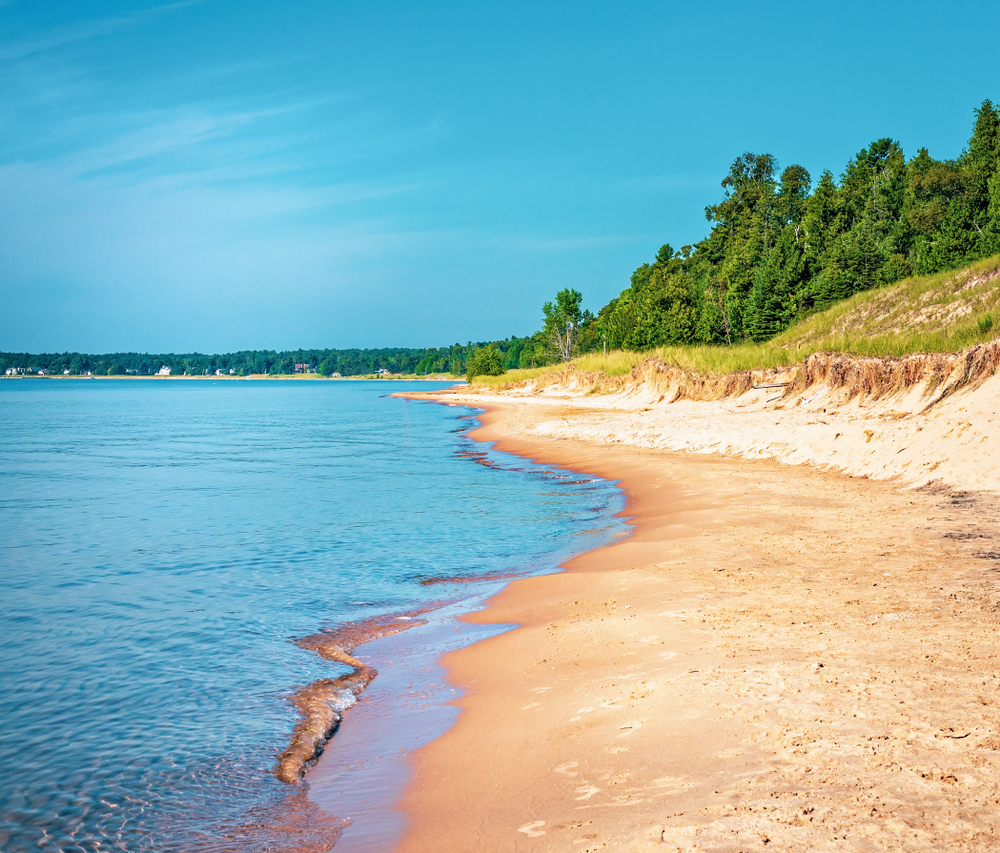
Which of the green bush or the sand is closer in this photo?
the sand

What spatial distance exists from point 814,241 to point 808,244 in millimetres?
639

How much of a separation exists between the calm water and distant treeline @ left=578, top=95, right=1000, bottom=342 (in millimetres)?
45567

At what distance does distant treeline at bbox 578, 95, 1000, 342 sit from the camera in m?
61.5

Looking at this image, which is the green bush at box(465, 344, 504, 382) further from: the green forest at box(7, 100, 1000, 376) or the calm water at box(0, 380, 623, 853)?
the calm water at box(0, 380, 623, 853)

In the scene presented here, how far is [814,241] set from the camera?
80312 millimetres

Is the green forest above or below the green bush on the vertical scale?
above

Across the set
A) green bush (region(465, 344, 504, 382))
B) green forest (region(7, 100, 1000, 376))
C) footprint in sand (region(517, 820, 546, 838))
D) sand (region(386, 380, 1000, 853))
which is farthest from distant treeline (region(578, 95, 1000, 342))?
footprint in sand (region(517, 820, 546, 838))

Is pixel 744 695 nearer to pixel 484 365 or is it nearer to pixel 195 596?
pixel 195 596

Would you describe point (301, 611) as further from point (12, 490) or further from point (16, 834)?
point (12, 490)

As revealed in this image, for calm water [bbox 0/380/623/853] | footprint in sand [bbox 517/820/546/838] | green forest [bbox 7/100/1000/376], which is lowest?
calm water [bbox 0/380/623/853]

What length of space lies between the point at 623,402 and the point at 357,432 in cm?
1676

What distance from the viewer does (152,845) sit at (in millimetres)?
4918

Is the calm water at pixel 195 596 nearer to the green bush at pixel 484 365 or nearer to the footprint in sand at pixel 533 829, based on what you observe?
the footprint in sand at pixel 533 829

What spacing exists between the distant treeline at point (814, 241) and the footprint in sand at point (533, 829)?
2288 inches
